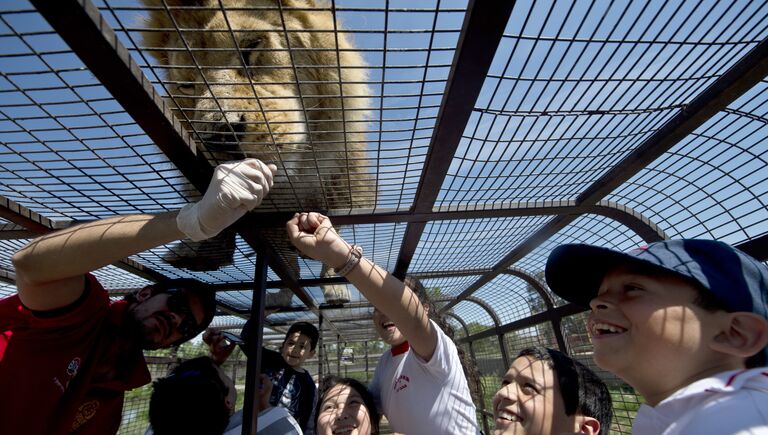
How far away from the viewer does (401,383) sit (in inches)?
54.1

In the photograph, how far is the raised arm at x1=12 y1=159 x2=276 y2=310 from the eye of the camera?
0.90 meters

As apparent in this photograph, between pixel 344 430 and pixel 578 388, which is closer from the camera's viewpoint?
pixel 578 388

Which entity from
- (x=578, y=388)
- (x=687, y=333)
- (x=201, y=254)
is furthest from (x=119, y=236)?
(x=578, y=388)

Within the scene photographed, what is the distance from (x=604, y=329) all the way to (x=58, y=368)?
1.50 meters

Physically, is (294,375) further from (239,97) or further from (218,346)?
(239,97)

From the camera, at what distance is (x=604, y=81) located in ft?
3.41

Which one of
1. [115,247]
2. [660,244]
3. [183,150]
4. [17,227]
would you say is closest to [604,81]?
[660,244]

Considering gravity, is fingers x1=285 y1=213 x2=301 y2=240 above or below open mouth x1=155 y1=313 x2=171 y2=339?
above

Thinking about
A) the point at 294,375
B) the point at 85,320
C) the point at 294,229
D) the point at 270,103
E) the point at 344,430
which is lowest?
the point at 344,430

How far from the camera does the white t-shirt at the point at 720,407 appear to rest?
547 millimetres

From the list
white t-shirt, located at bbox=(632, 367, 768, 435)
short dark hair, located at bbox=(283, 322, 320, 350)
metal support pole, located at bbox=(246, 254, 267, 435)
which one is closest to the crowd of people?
white t-shirt, located at bbox=(632, 367, 768, 435)

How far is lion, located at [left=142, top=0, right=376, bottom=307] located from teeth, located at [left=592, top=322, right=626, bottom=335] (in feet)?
2.50

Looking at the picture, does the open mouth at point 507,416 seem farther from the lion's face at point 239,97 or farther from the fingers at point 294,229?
the lion's face at point 239,97

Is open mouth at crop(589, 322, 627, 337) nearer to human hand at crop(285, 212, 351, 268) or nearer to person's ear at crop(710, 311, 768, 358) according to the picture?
person's ear at crop(710, 311, 768, 358)
